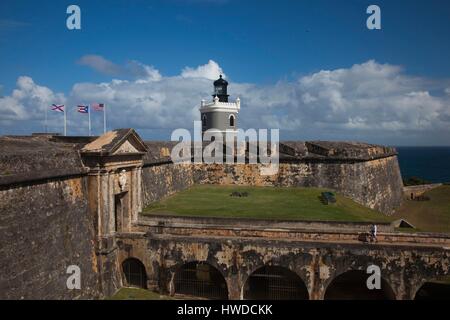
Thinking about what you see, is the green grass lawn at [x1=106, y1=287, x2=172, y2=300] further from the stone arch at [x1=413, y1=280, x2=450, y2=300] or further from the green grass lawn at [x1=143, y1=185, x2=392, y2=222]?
the stone arch at [x1=413, y1=280, x2=450, y2=300]

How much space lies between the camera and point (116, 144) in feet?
45.7

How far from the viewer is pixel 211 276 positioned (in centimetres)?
1566

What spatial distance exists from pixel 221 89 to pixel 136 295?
80.3ft

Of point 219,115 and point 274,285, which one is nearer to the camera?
point 274,285

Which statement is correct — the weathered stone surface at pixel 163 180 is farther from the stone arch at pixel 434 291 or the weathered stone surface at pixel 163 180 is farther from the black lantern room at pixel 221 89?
the stone arch at pixel 434 291

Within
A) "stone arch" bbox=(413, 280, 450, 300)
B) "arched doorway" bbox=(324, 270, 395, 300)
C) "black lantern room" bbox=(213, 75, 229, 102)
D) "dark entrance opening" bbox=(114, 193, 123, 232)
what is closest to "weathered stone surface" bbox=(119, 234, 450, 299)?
"arched doorway" bbox=(324, 270, 395, 300)

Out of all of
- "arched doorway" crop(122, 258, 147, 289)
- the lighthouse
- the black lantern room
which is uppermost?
the black lantern room

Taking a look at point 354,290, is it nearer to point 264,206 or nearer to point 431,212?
point 264,206

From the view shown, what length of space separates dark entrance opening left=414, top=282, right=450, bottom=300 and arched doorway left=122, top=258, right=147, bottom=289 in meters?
10.2

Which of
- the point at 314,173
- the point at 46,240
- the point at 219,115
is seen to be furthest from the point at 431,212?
the point at 46,240

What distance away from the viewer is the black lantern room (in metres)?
35.3

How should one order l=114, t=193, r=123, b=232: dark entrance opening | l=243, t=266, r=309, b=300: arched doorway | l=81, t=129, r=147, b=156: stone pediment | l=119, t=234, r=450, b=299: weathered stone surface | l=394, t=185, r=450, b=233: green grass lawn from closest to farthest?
l=119, t=234, r=450, b=299: weathered stone surface, l=81, t=129, r=147, b=156: stone pediment, l=243, t=266, r=309, b=300: arched doorway, l=114, t=193, r=123, b=232: dark entrance opening, l=394, t=185, r=450, b=233: green grass lawn

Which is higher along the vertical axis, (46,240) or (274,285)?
(46,240)

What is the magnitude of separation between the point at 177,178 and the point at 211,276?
8710 millimetres
